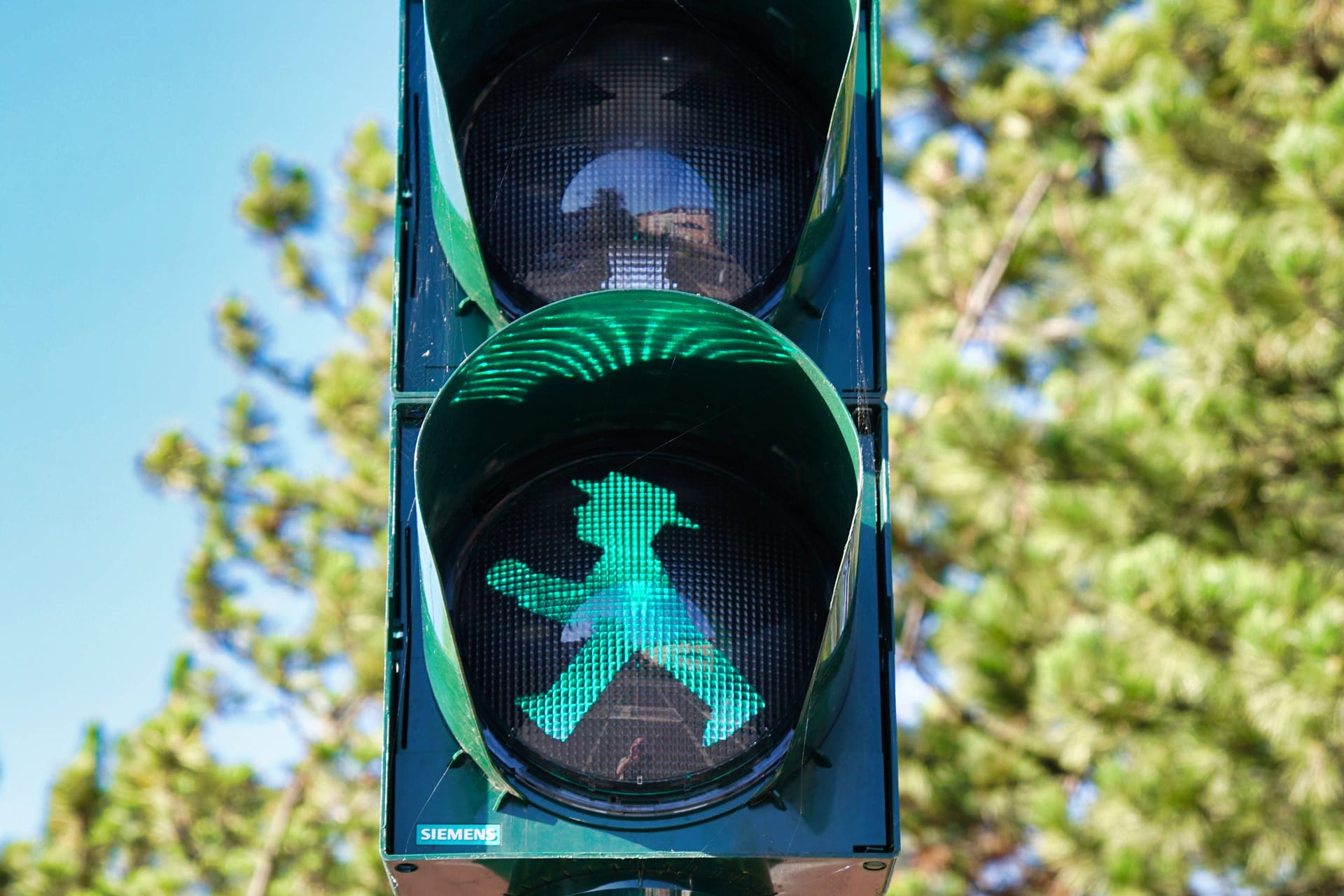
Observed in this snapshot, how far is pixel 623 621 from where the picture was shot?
2152mm

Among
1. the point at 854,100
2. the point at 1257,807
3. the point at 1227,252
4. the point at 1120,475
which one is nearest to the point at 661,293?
the point at 854,100

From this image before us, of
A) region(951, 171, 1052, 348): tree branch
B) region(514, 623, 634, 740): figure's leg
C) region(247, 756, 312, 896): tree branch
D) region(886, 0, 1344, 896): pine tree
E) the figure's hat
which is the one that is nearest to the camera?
region(514, 623, 634, 740): figure's leg

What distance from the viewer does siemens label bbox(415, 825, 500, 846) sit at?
200cm

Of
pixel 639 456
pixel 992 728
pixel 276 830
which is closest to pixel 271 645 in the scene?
pixel 276 830

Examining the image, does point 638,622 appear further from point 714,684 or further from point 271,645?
point 271,645

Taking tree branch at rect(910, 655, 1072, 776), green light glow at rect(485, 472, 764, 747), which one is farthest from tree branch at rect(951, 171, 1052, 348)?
green light glow at rect(485, 472, 764, 747)

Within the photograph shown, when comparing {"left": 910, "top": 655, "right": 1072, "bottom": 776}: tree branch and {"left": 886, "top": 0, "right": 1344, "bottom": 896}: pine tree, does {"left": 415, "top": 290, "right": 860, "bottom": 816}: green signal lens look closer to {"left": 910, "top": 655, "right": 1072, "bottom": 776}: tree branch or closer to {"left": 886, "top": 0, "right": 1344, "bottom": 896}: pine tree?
{"left": 886, "top": 0, "right": 1344, "bottom": 896}: pine tree

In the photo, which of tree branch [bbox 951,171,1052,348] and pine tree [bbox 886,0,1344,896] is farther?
tree branch [bbox 951,171,1052,348]

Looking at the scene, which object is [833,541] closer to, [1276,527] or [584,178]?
[584,178]

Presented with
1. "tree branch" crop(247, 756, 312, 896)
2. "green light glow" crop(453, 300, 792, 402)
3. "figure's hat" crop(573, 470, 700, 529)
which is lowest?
"tree branch" crop(247, 756, 312, 896)

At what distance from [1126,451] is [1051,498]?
1.87 feet

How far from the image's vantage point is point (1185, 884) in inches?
343

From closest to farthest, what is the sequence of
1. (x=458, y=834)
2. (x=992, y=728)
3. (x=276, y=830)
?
(x=458, y=834)
(x=992, y=728)
(x=276, y=830)

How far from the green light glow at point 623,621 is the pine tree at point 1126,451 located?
5519mm
